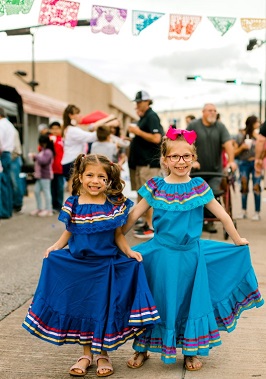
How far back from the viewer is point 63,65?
4188 centimetres

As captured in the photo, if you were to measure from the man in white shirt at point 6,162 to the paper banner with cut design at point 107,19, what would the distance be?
290cm

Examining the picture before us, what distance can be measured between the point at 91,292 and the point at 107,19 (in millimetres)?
5827

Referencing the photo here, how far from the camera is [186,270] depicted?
3.45m

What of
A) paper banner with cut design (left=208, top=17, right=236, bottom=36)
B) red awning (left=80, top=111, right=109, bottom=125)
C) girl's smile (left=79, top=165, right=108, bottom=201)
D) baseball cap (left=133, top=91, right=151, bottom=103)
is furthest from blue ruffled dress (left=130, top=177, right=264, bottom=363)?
red awning (left=80, top=111, right=109, bottom=125)

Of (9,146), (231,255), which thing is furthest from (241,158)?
(231,255)

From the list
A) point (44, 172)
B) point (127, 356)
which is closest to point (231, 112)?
point (44, 172)

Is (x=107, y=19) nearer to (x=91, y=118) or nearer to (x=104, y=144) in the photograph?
(x=104, y=144)

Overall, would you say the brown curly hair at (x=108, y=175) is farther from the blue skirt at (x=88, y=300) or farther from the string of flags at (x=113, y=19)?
the string of flags at (x=113, y=19)

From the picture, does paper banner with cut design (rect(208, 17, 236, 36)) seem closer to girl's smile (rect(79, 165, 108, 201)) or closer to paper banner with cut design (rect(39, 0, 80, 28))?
paper banner with cut design (rect(39, 0, 80, 28))

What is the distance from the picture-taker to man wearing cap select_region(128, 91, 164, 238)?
26.5 ft

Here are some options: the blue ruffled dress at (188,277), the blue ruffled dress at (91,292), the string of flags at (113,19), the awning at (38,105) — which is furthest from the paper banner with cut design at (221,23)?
the awning at (38,105)

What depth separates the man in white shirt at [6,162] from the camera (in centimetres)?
1046

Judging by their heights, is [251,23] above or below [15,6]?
above

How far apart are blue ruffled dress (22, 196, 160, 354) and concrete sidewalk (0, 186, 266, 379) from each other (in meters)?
0.25
